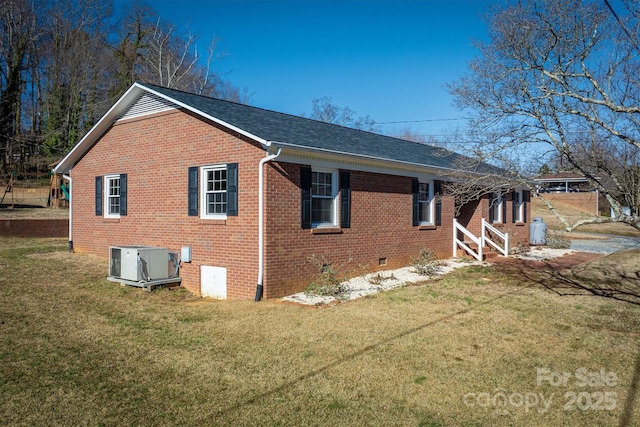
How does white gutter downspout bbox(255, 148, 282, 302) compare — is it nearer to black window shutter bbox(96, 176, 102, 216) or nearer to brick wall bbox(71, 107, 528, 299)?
brick wall bbox(71, 107, 528, 299)

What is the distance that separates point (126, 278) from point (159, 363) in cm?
519

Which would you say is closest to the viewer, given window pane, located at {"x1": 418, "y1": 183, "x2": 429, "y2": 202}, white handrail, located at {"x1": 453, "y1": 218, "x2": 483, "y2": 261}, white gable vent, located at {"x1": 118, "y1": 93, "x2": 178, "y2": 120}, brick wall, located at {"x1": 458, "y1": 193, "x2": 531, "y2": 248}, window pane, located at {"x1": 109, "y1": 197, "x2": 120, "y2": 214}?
white gable vent, located at {"x1": 118, "y1": 93, "x2": 178, "y2": 120}

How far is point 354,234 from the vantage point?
11.9 meters

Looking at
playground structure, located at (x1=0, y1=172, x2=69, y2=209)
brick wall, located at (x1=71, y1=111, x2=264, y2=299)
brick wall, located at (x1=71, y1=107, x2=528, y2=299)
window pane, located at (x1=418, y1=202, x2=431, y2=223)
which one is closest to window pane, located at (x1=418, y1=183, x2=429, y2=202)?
window pane, located at (x1=418, y1=202, x2=431, y2=223)

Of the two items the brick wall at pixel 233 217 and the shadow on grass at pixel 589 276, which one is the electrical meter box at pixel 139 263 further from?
the shadow on grass at pixel 589 276

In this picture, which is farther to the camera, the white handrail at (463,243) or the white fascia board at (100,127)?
the white handrail at (463,243)

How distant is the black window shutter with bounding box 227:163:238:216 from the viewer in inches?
401

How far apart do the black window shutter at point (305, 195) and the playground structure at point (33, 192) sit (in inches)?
828

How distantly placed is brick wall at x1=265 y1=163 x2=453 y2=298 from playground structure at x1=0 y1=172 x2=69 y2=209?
21037mm

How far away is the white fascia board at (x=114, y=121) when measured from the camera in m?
10.2

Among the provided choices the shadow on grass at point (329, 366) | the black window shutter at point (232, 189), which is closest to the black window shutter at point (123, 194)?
the black window shutter at point (232, 189)

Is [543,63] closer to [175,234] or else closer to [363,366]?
[363,366]

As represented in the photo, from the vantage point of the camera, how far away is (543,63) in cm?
898

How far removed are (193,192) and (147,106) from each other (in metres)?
3.11
